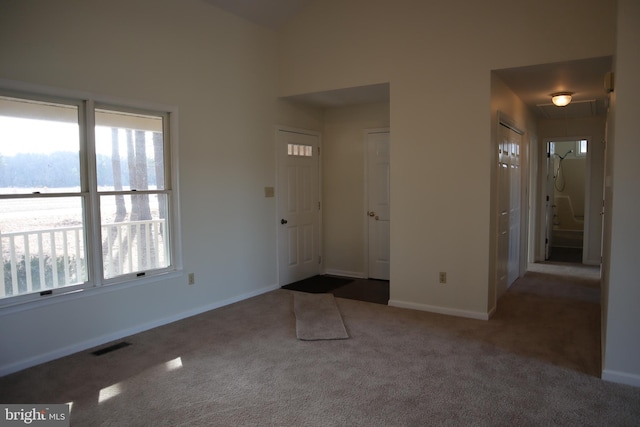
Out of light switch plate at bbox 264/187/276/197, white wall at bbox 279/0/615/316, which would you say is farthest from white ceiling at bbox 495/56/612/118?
light switch plate at bbox 264/187/276/197

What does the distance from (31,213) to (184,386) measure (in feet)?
5.84

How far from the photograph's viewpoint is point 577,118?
23.0 ft

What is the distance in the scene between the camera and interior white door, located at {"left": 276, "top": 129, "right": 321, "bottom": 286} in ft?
18.3

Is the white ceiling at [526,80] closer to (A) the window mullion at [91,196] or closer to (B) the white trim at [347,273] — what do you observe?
(A) the window mullion at [91,196]

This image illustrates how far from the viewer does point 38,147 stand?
3.25 m

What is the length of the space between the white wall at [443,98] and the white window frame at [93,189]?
2.11 meters

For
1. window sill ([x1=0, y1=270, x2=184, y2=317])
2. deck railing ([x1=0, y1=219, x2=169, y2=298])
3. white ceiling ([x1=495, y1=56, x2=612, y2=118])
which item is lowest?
window sill ([x1=0, y1=270, x2=184, y2=317])

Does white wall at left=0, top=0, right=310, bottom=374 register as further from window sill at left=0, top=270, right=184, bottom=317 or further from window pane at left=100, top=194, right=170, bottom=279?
window pane at left=100, top=194, right=170, bottom=279

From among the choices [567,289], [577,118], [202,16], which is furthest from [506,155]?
[202,16]

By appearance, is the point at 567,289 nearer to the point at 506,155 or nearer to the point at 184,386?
the point at 506,155

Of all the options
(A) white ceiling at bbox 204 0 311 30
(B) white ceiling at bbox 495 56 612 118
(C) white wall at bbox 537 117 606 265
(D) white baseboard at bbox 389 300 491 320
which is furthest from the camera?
(C) white wall at bbox 537 117 606 265

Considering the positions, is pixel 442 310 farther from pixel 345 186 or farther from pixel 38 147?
pixel 38 147

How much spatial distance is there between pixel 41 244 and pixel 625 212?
4211mm

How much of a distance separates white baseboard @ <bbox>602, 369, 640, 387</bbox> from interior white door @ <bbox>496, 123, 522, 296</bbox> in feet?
6.07
